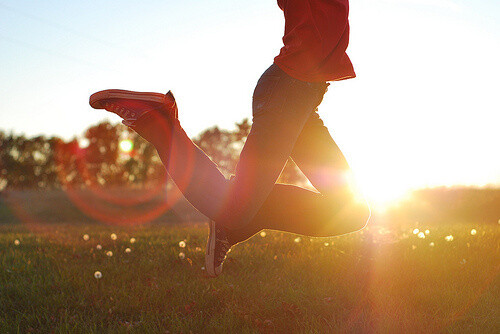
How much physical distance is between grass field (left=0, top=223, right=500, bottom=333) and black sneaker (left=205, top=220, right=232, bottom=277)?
0.57 metres

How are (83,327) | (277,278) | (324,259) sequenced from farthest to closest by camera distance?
(324,259), (277,278), (83,327)

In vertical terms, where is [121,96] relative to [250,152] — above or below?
above

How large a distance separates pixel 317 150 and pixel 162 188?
37536 mm

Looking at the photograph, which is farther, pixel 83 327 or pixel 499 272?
pixel 499 272

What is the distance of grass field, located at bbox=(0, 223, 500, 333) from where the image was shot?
3738mm

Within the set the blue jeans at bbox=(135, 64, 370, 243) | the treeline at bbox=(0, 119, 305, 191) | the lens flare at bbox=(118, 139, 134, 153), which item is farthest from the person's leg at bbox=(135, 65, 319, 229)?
the lens flare at bbox=(118, 139, 134, 153)

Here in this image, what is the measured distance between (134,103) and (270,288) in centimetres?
248

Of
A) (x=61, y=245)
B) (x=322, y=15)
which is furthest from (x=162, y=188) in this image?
(x=322, y=15)

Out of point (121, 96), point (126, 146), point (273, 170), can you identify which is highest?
point (126, 146)

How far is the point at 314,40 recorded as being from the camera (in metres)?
2.62

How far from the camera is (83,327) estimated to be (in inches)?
150

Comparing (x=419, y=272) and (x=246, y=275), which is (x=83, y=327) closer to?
(x=246, y=275)

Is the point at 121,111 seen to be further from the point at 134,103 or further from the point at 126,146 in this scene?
the point at 126,146

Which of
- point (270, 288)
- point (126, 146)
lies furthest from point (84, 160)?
point (270, 288)
